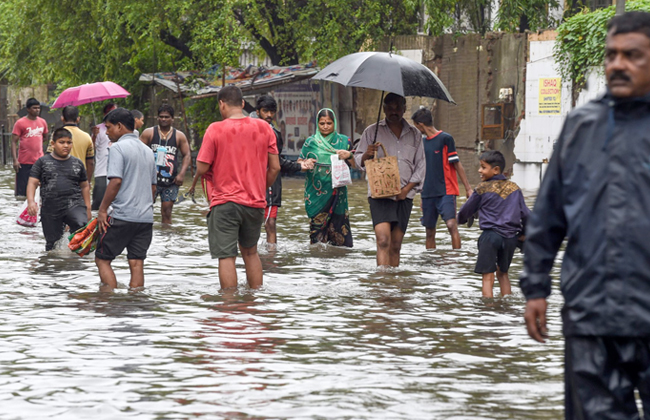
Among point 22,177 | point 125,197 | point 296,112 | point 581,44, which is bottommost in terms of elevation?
point 22,177

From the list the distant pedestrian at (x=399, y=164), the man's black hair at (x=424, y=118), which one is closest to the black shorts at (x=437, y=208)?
the man's black hair at (x=424, y=118)

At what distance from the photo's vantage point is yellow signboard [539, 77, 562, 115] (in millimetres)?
21641

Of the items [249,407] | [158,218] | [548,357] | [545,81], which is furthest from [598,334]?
[545,81]

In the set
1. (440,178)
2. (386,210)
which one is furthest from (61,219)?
(440,178)

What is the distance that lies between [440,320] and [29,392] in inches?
135

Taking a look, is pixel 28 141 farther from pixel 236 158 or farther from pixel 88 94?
pixel 236 158

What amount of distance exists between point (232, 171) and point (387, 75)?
2.04 m

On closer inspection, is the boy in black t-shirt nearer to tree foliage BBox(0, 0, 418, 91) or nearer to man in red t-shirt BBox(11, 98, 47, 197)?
man in red t-shirt BBox(11, 98, 47, 197)

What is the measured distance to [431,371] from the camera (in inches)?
257

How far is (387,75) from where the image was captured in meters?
10.2

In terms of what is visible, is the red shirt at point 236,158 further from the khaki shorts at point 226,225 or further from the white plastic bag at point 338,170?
the white plastic bag at point 338,170

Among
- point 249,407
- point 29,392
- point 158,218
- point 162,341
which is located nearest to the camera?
point 249,407

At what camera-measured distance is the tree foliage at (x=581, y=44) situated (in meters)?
19.8

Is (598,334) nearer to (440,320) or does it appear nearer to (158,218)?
(440,320)
